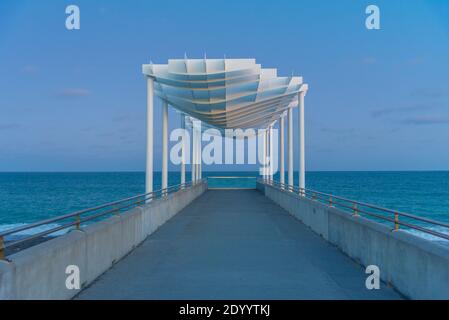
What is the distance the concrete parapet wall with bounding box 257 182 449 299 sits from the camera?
6.02 m

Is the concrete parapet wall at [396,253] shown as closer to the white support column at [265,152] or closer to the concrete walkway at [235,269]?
the concrete walkway at [235,269]

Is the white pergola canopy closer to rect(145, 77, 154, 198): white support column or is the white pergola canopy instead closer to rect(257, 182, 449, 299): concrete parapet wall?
rect(145, 77, 154, 198): white support column

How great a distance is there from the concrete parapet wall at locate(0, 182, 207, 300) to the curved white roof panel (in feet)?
26.8

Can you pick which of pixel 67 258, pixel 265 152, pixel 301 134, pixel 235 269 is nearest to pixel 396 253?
pixel 235 269

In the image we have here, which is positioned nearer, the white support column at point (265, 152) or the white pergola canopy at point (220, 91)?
the white pergola canopy at point (220, 91)

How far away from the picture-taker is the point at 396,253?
292 inches

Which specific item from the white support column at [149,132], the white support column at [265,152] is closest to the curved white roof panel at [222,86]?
the white support column at [149,132]

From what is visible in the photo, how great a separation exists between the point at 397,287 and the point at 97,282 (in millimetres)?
4661

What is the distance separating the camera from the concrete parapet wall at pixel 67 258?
5.29 m

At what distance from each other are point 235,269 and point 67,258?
3198mm

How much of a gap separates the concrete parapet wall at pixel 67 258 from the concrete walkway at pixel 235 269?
266 millimetres

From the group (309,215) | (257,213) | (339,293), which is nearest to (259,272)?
(339,293)

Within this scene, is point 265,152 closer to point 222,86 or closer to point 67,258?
point 222,86
